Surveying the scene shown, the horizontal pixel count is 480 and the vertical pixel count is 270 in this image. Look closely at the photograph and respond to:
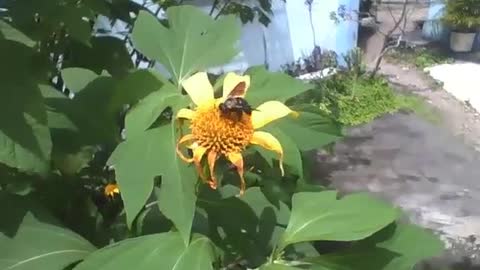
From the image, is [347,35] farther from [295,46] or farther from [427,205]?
[427,205]

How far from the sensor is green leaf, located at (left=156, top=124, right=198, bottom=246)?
490mm

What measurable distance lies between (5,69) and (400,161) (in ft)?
11.0

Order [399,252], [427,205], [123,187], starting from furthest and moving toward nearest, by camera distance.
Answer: [427,205]
[399,252]
[123,187]

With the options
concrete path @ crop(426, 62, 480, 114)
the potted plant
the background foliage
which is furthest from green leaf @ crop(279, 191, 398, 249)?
the potted plant

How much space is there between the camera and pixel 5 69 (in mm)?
533

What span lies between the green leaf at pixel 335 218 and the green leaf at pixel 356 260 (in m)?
0.03

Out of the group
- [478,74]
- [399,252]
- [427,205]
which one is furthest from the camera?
[478,74]

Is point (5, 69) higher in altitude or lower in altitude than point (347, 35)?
higher

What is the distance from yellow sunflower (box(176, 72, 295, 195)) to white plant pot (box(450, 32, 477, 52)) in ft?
17.0

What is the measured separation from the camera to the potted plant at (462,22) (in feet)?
17.6

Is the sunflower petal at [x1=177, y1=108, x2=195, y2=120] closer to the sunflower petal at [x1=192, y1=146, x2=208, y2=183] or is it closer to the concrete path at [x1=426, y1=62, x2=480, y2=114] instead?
the sunflower petal at [x1=192, y1=146, x2=208, y2=183]

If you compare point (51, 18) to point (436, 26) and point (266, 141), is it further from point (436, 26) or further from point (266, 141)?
point (436, 26)

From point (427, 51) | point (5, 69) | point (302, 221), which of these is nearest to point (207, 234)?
point (302, 221)

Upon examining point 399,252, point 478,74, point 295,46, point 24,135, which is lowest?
point 478,74
